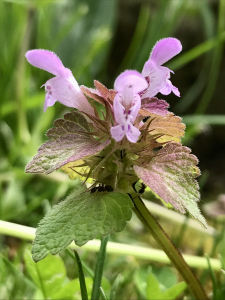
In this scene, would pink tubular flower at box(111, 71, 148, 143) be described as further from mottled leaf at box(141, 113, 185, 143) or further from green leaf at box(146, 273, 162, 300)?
green leaf at box(146, 273, 162, 300)

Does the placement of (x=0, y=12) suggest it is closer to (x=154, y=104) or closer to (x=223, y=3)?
(x=223, y=3)

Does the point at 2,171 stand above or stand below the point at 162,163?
below

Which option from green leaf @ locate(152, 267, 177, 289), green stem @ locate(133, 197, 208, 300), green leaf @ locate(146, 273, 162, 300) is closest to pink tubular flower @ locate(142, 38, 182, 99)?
Result: green stem @ locate(133, 197, 208, 300)

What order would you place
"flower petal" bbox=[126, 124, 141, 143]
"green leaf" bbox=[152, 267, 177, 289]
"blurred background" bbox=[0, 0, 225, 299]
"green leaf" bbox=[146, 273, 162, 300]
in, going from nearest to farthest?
"flower petal" bbox=[126, 124, 141, 143] → "green leaf" bbox=[146, 273, 162, 300] → "green leaf" bbox=[152, 267, 177, 289] → "blurred background" bbox=[0, 0, 225, 299]

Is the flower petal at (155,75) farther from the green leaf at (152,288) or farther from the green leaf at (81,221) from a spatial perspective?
the green leaf at (152,288)

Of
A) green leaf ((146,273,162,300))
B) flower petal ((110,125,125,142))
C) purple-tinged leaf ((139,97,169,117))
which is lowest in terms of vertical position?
green leaf ((146,273,162,300))

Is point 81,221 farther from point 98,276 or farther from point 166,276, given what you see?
point 166,276

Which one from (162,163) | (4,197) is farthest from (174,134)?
(4,197)
